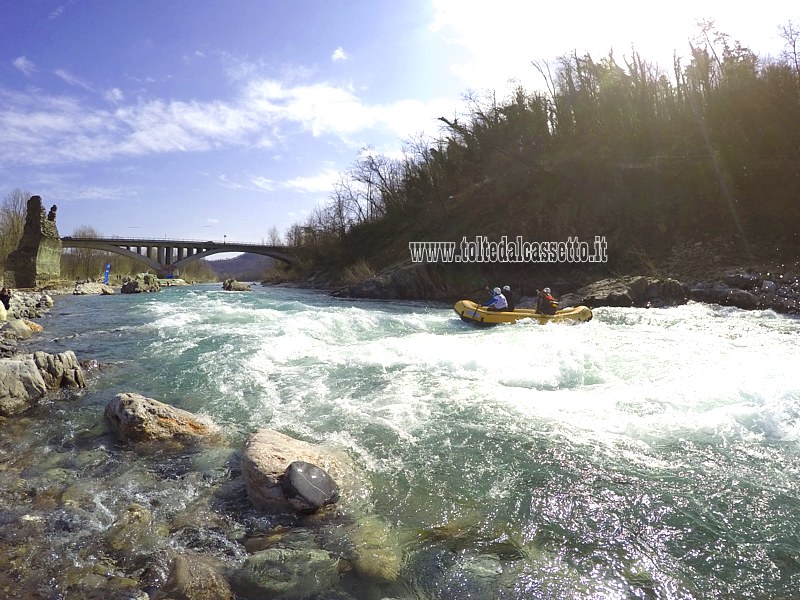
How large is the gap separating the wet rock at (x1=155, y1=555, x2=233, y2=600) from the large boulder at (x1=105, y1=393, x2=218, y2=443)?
8.71 feet

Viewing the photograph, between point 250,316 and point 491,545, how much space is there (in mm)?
15326

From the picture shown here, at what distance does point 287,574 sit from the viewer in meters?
3.39

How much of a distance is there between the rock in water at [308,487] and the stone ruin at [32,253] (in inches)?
1698

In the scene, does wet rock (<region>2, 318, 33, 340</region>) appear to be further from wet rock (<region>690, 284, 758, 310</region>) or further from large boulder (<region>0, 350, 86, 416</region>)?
wet rock (<region>690, 284, 758, 310</region>)

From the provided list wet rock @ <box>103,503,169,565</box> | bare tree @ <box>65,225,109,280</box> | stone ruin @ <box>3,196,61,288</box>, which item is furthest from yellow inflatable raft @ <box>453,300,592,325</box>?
bare tree @ <box>65,225,109,280</box>

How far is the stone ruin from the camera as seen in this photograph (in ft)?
120

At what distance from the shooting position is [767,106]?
106 ft

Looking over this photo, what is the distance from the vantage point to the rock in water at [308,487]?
426 cm

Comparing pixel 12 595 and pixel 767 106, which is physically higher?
pixel 767 106

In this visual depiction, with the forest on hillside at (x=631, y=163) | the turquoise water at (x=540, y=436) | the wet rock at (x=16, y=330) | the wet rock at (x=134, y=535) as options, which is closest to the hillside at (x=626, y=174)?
the forest on hillside at (x=631, y=163)

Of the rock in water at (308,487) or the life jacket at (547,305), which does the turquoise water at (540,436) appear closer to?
the rock in water at (308,487)

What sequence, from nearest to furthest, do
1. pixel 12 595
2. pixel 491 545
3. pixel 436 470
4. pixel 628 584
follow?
pixel 12 595
pixel 628 584
pixel 491 545
pixel 436 470

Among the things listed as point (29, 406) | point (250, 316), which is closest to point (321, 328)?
point (250, 316)

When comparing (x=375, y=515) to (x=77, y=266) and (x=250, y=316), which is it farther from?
(x=77, y=266)
